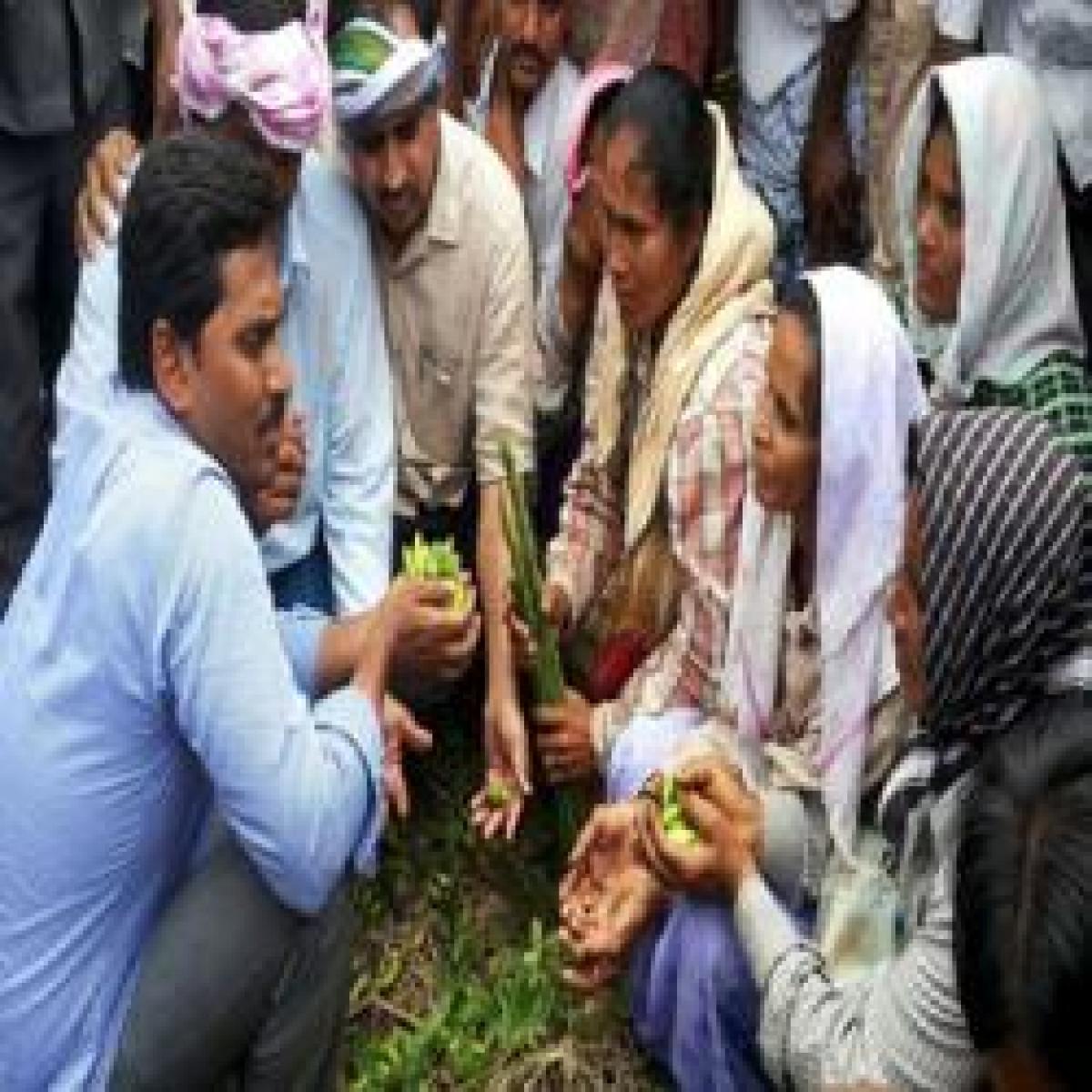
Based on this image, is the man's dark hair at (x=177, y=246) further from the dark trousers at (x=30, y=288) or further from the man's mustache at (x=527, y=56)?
the man's mustache at (x=527, y=56)

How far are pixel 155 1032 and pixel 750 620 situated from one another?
3.55 ft

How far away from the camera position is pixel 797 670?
3.60 m

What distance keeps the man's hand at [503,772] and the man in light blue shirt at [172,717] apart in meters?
0.65

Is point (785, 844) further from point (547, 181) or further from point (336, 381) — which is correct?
point (547, 181)

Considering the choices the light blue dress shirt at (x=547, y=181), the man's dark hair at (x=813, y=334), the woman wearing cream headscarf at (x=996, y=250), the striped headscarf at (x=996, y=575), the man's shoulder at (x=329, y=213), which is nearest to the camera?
the striped headscarf at (x=996, y=575)

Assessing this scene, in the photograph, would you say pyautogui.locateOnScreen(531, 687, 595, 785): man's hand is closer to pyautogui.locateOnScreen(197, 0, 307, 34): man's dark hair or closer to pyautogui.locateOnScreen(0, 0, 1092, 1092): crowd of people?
pyautogui.locateOnScreen(0, 0, 1092, 1092): crowd of people

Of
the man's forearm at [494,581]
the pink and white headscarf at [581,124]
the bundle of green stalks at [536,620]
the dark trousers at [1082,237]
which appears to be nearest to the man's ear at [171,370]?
the bundle of green stalks at [536,620]

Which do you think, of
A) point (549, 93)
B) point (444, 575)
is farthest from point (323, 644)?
point (549, 93)

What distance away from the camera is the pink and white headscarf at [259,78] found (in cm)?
397

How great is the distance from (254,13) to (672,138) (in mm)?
789

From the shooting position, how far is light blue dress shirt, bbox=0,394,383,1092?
3.02m

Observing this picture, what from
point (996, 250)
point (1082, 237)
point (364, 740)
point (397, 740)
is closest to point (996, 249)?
point (996, 250)

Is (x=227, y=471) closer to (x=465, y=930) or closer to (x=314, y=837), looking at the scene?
(x=314, y=837)

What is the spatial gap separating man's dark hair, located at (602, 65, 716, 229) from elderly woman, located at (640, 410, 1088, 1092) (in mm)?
939
